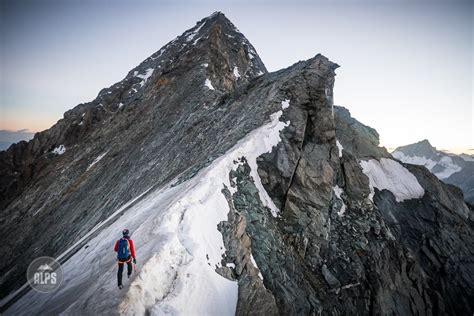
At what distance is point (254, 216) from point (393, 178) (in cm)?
1694

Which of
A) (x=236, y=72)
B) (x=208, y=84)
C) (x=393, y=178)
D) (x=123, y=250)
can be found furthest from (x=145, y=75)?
(x=123, y=250)

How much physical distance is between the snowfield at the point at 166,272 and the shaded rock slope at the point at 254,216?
48 mm

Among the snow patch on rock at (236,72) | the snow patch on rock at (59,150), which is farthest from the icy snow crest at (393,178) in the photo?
the snow patch on rock at (59,150)

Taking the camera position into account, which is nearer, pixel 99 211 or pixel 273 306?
pixel 273 306

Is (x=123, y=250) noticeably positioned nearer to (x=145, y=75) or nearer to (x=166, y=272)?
(x=166, y=272)

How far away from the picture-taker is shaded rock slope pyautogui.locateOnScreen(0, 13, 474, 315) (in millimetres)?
8969

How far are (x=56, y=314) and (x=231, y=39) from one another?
4708cm

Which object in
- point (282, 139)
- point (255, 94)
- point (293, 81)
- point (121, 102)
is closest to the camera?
point (282, 139)

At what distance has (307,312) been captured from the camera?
36.4 ft

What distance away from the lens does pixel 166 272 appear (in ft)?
26.3

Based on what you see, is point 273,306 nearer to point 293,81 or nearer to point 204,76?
point 293,81

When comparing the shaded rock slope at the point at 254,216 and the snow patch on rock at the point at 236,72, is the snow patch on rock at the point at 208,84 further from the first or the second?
the snow patch on rock at the point at 236,72

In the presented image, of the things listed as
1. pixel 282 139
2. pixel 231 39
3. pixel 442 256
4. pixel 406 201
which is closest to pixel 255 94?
pixel 282 139

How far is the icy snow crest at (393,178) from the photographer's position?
71.5ft
